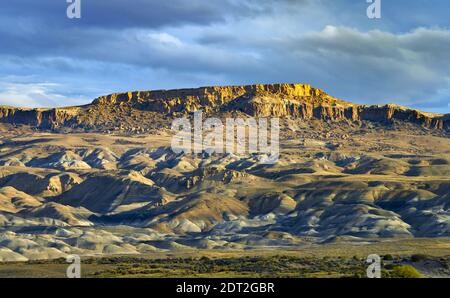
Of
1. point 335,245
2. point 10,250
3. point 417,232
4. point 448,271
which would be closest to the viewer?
point 448,271

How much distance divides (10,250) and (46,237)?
1010 inches

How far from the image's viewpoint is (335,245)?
6358 inches

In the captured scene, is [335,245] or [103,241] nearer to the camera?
[335,245]

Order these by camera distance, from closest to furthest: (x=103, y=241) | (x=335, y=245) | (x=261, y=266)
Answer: (x=261, y=266) < (x=335, y=245) < (x=103, y=241)

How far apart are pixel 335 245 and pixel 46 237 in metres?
61.0

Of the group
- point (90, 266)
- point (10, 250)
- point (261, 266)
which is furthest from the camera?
point (10, 250)
